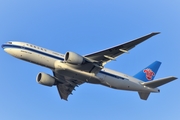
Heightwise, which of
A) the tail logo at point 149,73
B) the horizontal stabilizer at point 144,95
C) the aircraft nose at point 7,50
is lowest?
the horizontal stabilizer at point 144,95

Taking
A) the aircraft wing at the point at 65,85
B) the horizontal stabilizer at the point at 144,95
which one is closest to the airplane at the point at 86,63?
the horizontal stabilizer at the point at 144,95

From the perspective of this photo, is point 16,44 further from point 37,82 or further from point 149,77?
point 149,77

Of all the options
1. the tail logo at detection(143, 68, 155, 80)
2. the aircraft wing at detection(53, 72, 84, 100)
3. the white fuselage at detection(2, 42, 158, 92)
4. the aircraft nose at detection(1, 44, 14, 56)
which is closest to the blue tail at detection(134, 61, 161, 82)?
the tail logo at detection(143, 68, 155, 80)

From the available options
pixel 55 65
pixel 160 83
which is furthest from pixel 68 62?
pixel 160 83

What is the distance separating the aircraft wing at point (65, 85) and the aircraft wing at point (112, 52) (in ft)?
22.5

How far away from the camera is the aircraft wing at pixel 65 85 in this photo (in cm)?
4878

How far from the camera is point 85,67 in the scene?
43.0 m

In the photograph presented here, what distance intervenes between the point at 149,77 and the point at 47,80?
546 inches

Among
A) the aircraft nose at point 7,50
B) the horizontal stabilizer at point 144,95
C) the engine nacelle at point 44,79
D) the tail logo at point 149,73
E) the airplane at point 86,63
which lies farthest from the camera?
the tail logo at point 149,73

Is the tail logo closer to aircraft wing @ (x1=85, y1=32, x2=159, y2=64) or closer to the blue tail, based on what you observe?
the blue tail

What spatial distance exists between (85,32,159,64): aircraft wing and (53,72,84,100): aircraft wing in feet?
22.5

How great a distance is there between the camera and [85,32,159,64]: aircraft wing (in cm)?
3978

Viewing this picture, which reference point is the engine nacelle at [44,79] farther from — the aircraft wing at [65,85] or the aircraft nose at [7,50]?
the aircraft nose at [7,50]

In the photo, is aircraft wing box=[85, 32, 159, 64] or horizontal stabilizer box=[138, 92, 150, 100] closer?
aircraft wing box=[85, 32, 159, 64]
